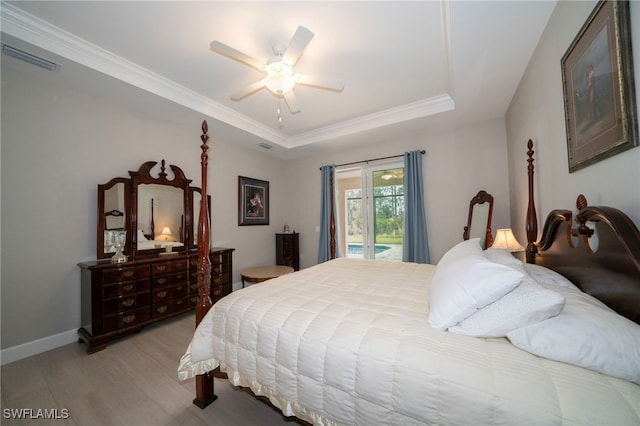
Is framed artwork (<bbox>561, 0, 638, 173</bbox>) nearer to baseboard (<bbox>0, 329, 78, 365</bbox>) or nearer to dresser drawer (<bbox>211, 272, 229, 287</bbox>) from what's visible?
dresser drawer (<bbox>211, 272, 229, 287</bbox>)

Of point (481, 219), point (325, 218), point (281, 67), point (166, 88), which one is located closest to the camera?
point (281, 67)

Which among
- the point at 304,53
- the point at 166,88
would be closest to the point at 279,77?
the point at 304,53

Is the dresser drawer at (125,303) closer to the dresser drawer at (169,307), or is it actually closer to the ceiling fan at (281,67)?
the dresser drawer at (169,307)

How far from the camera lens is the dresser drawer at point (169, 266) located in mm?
2773

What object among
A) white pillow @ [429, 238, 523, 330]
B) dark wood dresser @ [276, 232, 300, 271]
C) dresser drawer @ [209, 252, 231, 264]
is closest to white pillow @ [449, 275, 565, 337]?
white pillow @ [429, 238, 523, 330]

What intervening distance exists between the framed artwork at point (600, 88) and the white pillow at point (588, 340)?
72cm

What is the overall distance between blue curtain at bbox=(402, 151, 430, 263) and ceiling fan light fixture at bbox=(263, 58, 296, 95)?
245 cm

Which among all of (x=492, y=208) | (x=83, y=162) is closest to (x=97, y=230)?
(x=83, y=162)

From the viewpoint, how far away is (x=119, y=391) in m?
1.77

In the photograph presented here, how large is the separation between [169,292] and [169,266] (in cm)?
31

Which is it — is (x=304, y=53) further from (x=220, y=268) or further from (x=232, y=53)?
(x=220, y=268)

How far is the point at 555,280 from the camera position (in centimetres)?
130

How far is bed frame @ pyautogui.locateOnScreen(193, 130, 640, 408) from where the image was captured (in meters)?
0.90

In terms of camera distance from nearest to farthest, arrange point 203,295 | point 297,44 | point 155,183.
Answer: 1. point 203,295
2. point 297,44
3. point 155,183
